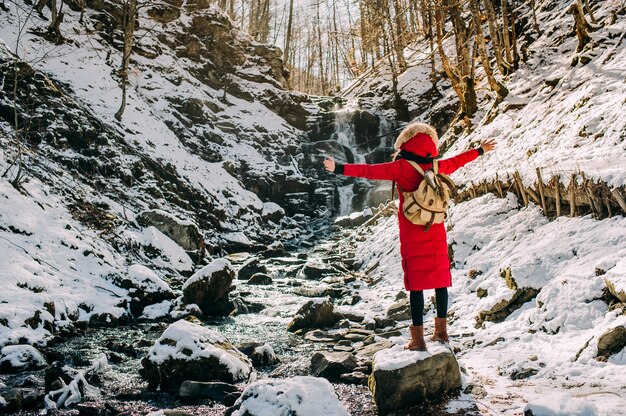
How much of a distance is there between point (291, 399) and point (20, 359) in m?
4.21

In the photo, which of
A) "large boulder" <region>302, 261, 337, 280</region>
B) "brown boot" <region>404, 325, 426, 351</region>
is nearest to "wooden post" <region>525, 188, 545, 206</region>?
"brown boot" <region>404, 325, 426, 351</region>

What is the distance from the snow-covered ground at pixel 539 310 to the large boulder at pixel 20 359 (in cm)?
513

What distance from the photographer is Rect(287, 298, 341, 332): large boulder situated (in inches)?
296

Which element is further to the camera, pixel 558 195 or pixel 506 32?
pixel 506 32

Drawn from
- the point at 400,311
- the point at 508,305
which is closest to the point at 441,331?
the point at 508,305

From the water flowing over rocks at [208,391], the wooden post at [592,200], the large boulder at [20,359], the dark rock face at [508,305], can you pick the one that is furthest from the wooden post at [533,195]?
the large boulder at [20,359]

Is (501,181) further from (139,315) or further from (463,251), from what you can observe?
(139,315)

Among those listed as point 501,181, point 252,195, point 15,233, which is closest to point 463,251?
point 501,181

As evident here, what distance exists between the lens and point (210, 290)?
890cm

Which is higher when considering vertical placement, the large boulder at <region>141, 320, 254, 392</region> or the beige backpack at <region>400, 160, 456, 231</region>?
the beige backpack at <region>400, 160, 456, 231</region>

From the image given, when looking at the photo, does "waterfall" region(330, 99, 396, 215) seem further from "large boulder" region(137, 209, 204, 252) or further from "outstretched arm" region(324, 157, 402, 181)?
"outstretched arm" region(324, 157, 402, 181)

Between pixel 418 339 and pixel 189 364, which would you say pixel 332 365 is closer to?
pixel 418 339

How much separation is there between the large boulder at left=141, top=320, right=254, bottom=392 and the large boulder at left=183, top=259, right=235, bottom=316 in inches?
138

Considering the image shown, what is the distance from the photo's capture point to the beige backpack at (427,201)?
392 cm
